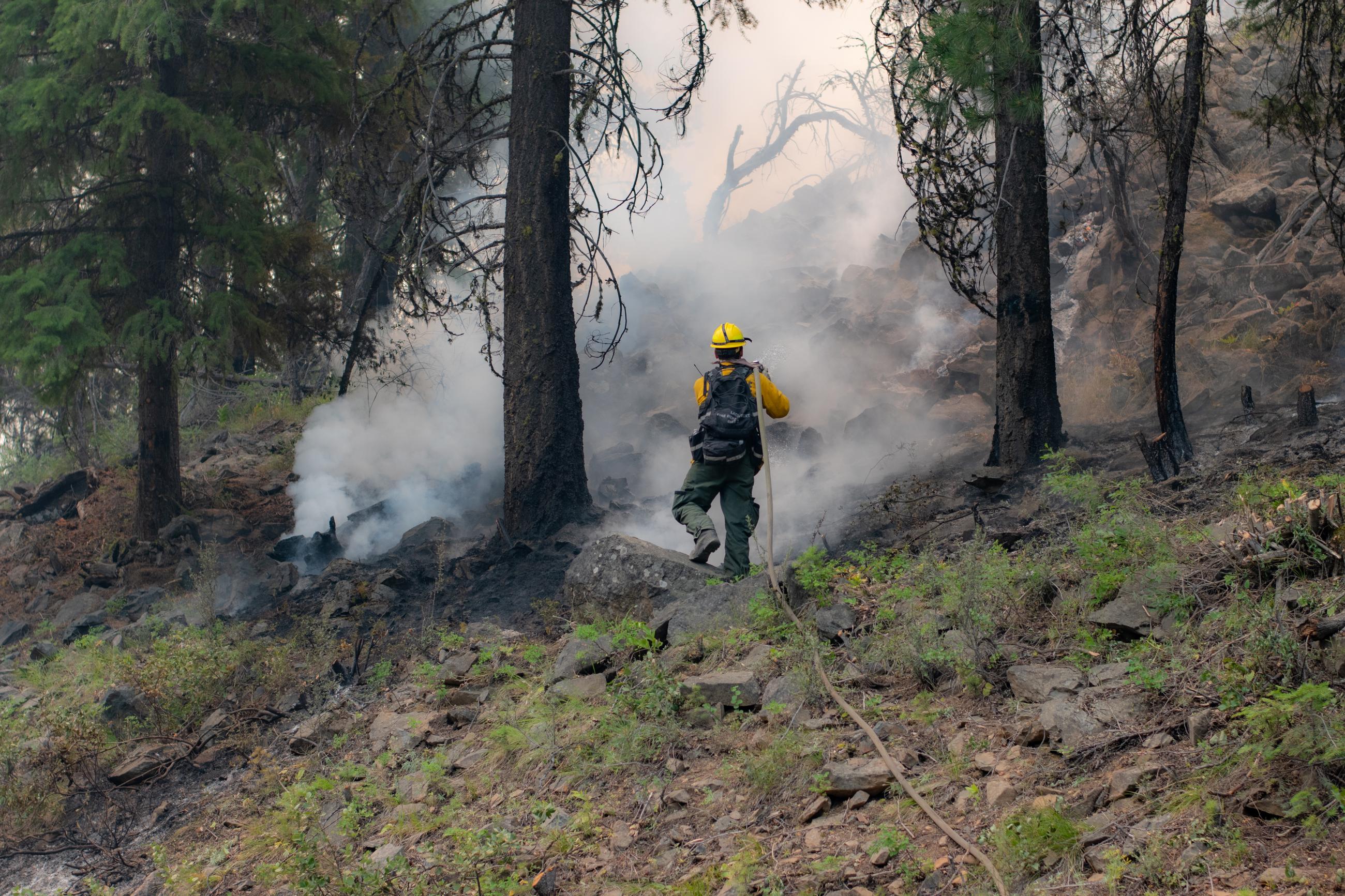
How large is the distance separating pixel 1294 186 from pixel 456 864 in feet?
48.4

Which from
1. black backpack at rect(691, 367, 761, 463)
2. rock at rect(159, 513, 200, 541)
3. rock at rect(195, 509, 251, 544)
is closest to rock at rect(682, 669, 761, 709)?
black backpack at rect(691, 367, 761, 463)

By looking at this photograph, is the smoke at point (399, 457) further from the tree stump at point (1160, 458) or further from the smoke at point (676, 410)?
the tree stump at point (1160, 458)

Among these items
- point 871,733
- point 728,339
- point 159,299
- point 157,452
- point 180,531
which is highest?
point 159,299

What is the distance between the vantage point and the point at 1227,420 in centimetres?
920

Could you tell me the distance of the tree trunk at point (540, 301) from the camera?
9.09m

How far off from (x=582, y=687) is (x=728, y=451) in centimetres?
223

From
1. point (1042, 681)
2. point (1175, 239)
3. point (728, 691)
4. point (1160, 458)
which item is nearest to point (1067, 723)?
point (1042, 681)

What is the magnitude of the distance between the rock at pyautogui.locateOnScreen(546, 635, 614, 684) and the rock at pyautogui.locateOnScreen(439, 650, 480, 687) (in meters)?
0.69

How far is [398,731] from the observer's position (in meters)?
5.25

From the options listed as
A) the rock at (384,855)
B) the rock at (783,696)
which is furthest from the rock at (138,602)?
the rock at (783,696)

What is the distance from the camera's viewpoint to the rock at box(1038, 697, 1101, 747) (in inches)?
126

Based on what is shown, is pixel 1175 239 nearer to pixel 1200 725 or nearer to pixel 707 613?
pixel 707 613

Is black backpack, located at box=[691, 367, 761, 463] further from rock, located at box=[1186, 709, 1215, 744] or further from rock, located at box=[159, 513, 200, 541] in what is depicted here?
rock, located at box=[159, 513, 200, 541]

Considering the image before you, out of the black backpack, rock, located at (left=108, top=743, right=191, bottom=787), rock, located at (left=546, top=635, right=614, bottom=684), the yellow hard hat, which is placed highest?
the yellow hard hat
